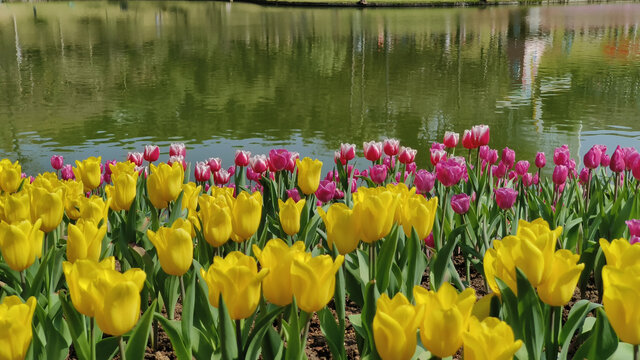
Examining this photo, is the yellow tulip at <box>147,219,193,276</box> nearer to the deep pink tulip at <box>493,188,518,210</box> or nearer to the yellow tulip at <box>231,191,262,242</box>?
the yellow tulip at <box>231,191,262,242</box>

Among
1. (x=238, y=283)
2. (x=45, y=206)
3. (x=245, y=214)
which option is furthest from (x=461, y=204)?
(x=45, y=206)

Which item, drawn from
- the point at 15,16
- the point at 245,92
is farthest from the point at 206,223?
the point at 15,16

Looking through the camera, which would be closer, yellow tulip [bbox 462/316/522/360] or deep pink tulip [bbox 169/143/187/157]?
yellow tulip [bbox 462/316/522/360]

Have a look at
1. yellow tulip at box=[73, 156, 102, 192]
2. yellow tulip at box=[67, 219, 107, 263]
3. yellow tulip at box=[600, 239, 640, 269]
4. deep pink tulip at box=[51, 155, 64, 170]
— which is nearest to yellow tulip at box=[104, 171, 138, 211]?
yellow tulip at box=[73, 156, 102, 192]

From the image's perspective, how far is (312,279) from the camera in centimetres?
160

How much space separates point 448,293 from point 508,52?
27.0 m

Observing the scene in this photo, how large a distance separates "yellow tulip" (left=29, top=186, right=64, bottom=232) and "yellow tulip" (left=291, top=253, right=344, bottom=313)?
1.30 metres

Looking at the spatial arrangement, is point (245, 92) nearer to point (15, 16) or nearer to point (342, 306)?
point (342, 306)

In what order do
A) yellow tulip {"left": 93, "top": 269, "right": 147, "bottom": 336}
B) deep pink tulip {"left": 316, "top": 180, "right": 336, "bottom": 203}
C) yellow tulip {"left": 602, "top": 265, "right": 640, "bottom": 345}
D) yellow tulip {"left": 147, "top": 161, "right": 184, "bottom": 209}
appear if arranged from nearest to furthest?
yellow tulip {"left": 602, "top": 265, "right": 640, "bottom": 345} → yellow tulip {"left": 93, "top": 269, "right": 147, "bottom": 336} → yellow tulip {"left": 147, "top": 161, "right": 184, "bottom": 209} → deep pink tulip {"left": 316, "top": 180, "right": 336, "bottom": 203}

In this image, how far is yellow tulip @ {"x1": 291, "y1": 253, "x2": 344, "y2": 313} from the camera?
1597mm

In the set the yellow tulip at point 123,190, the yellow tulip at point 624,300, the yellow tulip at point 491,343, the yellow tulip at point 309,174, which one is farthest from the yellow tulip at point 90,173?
the yellow tulip at point 624,300

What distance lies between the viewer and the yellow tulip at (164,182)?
9.36ft

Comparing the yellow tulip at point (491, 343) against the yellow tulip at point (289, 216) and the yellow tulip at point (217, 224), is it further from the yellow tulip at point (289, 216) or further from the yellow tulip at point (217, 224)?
the yellow tulip at point (289, 216)

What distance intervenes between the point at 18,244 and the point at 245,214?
0.75m
